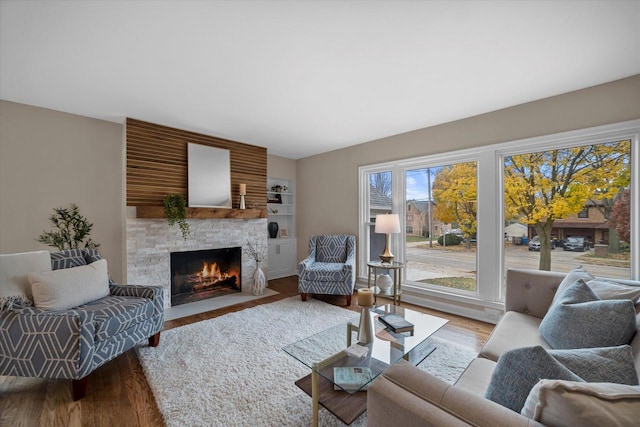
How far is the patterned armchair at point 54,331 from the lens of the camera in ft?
5.76

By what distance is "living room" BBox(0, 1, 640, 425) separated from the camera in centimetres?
166

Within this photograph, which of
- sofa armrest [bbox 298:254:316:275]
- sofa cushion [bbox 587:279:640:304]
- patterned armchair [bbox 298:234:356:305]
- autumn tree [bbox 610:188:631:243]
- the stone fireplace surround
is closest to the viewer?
sofa cushion [bbox 587:279:640:304]

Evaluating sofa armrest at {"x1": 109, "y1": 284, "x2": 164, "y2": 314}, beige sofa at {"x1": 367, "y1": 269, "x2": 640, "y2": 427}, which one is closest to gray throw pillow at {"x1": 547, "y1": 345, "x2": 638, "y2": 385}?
beige sofa at {"x1": 367, "y1": 269, "x2": 640, "y2": 427}

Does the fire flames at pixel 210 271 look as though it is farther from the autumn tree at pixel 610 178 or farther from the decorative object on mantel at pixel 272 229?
the autumn tree at pixel 610 178

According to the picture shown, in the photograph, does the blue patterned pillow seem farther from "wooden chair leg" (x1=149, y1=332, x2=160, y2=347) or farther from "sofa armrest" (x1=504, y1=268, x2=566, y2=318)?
"sofa armrest" (x1=504, y1=268, x2=566, y2=318)

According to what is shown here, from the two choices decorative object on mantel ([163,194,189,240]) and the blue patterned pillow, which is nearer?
the blue patterned pillow

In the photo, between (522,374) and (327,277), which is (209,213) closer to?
(327,277)

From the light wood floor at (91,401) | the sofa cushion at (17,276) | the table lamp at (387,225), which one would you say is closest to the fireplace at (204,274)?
the light wood floor at (91,401)

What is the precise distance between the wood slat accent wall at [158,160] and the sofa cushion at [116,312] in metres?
1.47

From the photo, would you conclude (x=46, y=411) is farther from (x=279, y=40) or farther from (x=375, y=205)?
(x=375, y=205)

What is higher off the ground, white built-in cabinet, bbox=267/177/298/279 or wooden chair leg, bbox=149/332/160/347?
white built-in cabinet, bbox=267/177/298/279

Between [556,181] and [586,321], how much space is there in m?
1.95

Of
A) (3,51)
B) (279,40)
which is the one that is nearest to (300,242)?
(279,40)

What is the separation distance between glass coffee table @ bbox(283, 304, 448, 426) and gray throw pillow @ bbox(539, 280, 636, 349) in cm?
77
